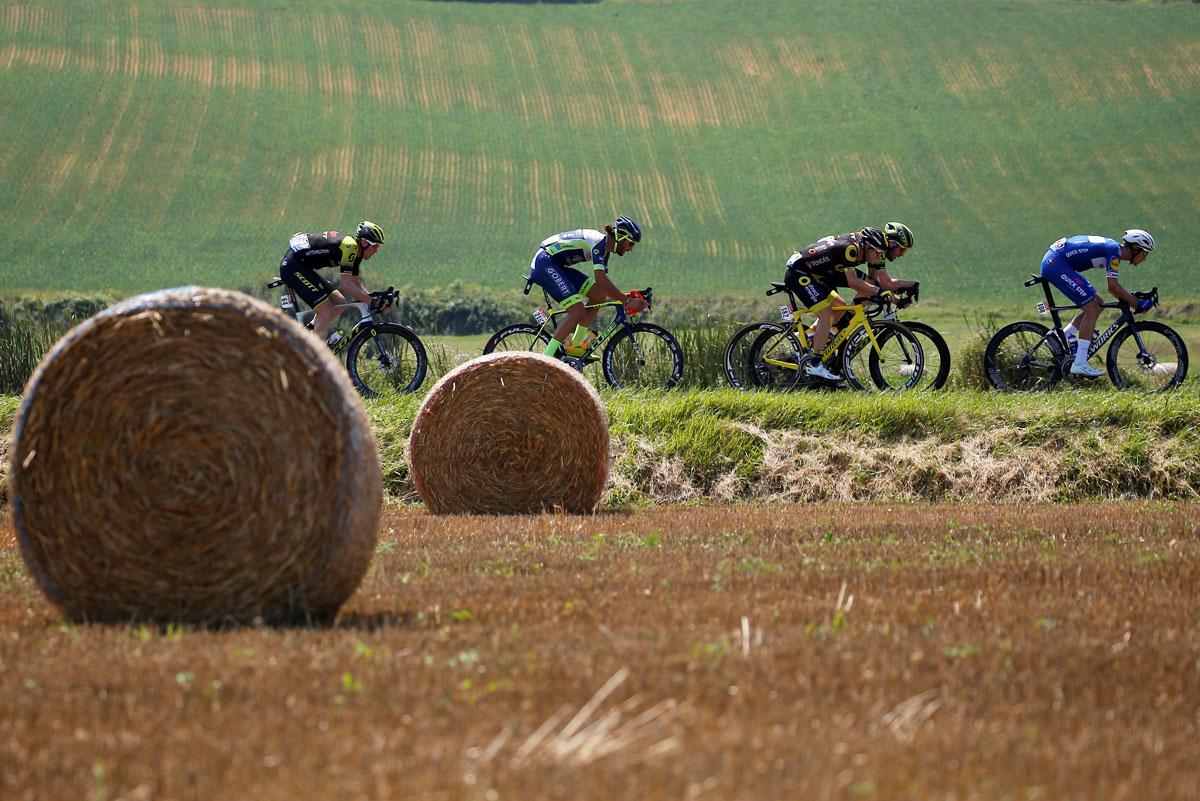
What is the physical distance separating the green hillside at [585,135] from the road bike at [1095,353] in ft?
96.9

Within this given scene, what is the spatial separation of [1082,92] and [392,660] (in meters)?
63.5

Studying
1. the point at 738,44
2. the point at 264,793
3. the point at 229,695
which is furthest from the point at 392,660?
the point at 738,44

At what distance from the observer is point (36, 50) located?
202 ft

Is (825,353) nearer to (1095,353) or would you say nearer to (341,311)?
(1095,353)

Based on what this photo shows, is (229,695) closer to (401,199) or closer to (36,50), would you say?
(401,199)

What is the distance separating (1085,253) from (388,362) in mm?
8391

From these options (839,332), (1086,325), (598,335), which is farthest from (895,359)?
Answer: (598,335)

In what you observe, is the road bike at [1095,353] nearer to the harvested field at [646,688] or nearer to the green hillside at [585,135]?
the harvested field at [646,688]

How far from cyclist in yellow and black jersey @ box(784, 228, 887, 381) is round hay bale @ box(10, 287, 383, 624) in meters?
11.2

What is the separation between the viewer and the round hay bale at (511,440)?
11.8 m

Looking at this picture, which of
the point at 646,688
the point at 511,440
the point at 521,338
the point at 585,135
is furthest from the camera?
the point at 585,135

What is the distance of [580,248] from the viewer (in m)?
17.0

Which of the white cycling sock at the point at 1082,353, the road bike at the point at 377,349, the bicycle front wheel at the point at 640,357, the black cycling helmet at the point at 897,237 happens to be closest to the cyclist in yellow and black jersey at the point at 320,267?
the road bike at the point at 377,349

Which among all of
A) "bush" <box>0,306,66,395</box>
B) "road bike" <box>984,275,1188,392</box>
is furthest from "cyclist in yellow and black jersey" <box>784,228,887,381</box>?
"bush" <box>0,306,66,395</box>
